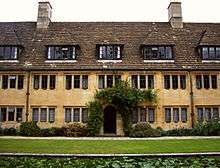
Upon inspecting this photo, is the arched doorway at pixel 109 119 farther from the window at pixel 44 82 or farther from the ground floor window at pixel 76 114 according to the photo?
the window at pixel 44 82

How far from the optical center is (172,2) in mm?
42906

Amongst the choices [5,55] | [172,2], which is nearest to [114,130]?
[5,55]

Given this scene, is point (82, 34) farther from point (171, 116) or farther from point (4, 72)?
point (171, 116)

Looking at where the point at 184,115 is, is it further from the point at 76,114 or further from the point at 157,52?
the point at 76,114

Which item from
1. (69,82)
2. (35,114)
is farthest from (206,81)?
(35,114)

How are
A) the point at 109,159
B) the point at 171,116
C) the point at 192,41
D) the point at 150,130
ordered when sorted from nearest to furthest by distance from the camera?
the point at 109,159, the point at 150,130, the point at 171,116, the point at 192,41

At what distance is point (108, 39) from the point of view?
3944cm

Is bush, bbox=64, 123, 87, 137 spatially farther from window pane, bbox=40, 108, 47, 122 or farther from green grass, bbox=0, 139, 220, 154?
green grass, bbox=0, 139, 220, 154

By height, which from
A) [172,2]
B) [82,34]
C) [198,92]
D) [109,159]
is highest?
[172,2]

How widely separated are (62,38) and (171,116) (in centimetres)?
1402

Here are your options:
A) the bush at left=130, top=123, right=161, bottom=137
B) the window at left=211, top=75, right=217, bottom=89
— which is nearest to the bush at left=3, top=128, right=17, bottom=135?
the bush at left=130, top=123, right=161, bottom=137

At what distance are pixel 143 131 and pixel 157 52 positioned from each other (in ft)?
29.3

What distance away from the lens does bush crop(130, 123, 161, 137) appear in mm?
33719

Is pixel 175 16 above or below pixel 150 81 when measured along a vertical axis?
above
